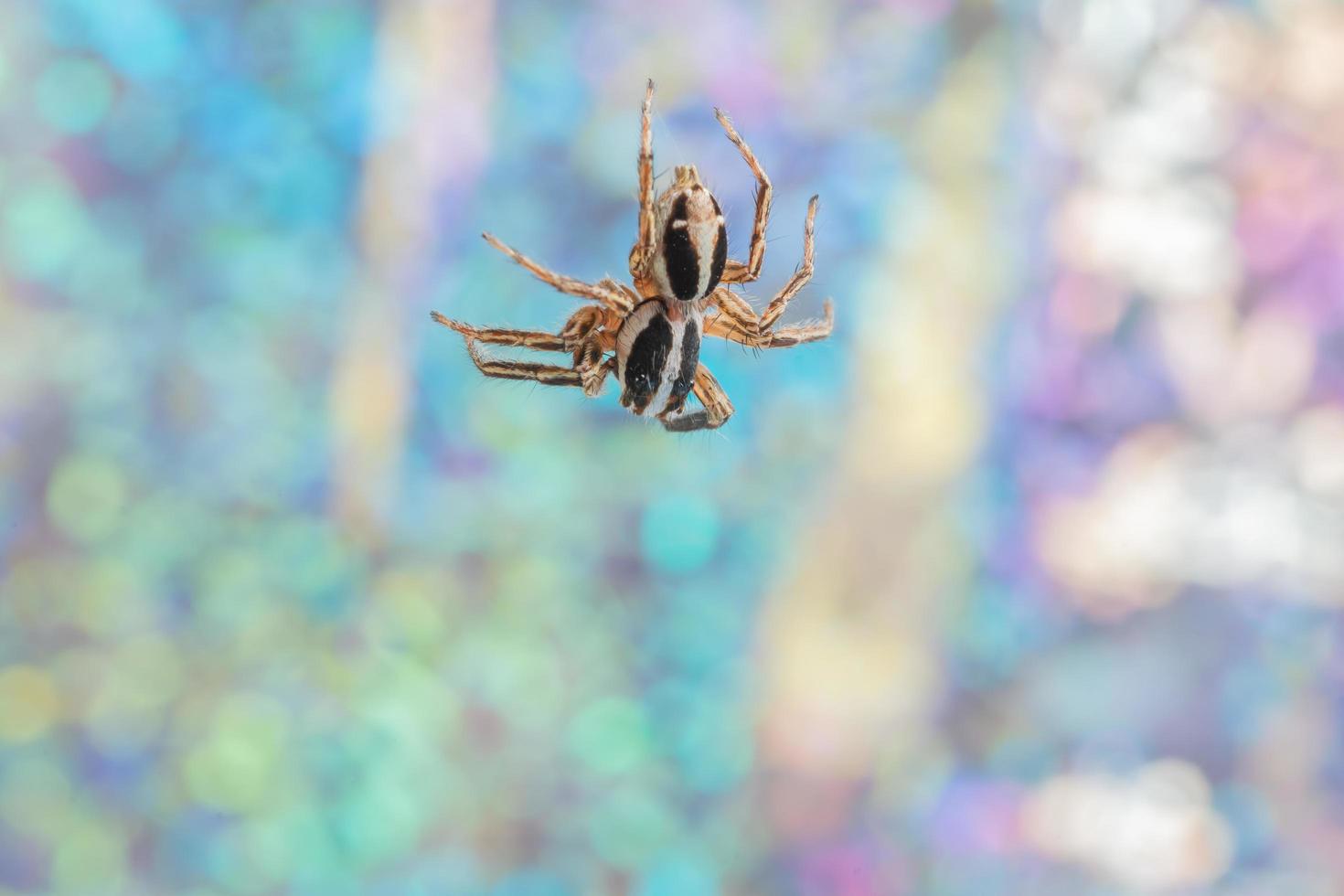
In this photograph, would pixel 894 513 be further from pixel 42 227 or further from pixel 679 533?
pixel 42 227

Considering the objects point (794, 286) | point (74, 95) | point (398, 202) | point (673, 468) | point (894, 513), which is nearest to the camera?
point (794, 286)

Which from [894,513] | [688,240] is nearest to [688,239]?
[688,240]

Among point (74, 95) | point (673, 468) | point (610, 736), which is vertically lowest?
point (610, 736)

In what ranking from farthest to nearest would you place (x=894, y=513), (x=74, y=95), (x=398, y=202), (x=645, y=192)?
(x=894, y=513), (x=398, y=202), (x=74, y=95), (x=645, y=192)

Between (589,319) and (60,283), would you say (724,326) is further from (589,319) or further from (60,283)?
(60,283)

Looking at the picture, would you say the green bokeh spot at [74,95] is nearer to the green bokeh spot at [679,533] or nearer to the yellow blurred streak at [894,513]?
the green bokeh spot at [679,533]

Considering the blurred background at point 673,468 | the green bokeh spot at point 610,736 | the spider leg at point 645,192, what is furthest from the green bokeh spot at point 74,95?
the green bokeh spot at point 610,736
